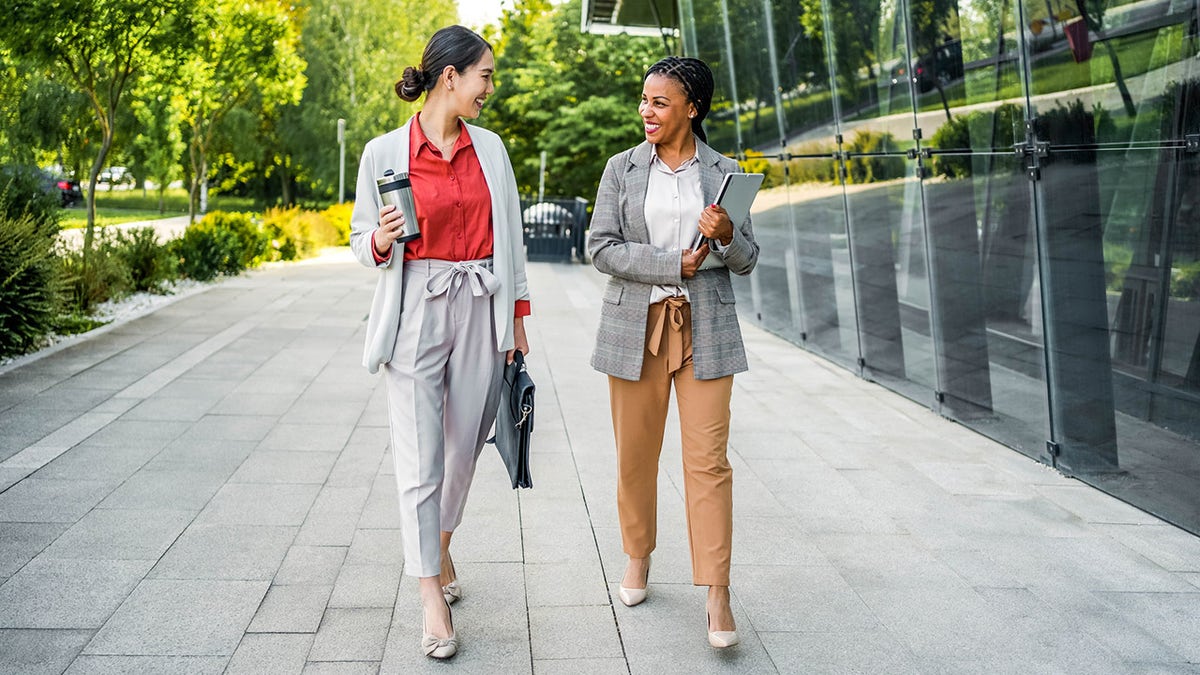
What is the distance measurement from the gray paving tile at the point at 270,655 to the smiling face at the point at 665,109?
1935mm

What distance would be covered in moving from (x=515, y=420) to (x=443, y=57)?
1.15m

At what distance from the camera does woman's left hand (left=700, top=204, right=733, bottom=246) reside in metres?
3.63

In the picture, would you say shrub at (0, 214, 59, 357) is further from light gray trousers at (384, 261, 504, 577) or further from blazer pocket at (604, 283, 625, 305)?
blazer pocket at (604, 283, 625, 305)

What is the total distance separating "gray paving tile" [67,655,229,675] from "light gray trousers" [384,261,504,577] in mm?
622

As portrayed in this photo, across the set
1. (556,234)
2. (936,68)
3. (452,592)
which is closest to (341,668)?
(452,592)

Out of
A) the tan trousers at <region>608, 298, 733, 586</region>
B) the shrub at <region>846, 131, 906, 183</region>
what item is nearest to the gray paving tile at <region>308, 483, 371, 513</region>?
the tan trousers at <region>608, 298, 733, 586</region>

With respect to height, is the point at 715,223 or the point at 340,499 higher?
the point at 715,223

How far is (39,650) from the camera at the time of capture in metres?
3.53

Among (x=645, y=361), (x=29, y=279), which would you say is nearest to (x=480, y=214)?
(x=645, y=361)

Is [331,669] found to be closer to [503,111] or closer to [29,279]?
[29,279]

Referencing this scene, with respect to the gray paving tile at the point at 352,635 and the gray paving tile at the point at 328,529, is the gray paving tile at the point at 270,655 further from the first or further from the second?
the gray paving tile at the point at 328,529

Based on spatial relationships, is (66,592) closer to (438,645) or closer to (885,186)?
(438,645)

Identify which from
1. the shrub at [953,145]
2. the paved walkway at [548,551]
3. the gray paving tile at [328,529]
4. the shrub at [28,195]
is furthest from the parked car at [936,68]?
the shrub at [28,195]

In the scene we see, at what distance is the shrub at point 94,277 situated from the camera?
435 inches
